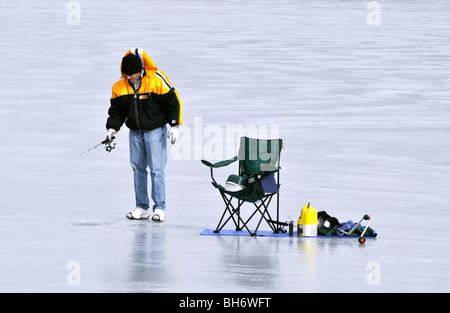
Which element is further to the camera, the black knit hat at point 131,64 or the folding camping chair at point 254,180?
the black knit hat at point 131,64

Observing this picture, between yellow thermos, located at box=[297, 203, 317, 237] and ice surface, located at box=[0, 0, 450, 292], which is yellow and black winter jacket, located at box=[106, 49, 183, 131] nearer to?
ice surface, located at box=[0, 0, 450, 292]

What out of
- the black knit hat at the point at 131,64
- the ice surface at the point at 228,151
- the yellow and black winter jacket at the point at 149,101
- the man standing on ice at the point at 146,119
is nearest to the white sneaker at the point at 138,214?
the man standing on ice at the point at 146,119

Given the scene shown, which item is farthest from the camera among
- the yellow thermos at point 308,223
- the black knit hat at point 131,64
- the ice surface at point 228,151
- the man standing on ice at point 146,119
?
the man standing on ice at point 146,119

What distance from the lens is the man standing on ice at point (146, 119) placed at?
10719 millimetres

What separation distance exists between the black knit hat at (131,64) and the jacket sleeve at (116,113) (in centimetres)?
42

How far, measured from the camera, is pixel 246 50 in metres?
25.3

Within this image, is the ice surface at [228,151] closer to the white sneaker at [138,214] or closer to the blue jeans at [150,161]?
the white sneaker at [138,214]

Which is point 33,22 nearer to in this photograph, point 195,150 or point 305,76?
point 305,76

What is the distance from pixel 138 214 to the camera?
1087cm

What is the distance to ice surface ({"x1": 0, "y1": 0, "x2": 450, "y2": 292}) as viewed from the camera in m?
8.63

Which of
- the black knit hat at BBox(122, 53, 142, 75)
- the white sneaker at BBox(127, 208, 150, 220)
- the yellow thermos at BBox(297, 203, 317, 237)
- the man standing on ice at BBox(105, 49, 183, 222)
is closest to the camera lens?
the yellow thermos at BBox(297, 203, 317, 237)

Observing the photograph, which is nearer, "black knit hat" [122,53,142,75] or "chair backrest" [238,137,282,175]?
"chair backrest" [238,137,282,175]

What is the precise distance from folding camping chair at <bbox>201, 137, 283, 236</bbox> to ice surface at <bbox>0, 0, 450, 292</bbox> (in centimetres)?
38

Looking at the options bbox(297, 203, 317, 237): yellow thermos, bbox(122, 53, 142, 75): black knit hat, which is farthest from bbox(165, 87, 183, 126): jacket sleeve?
bbox(297, 203, 317, 237): yellow thermos
